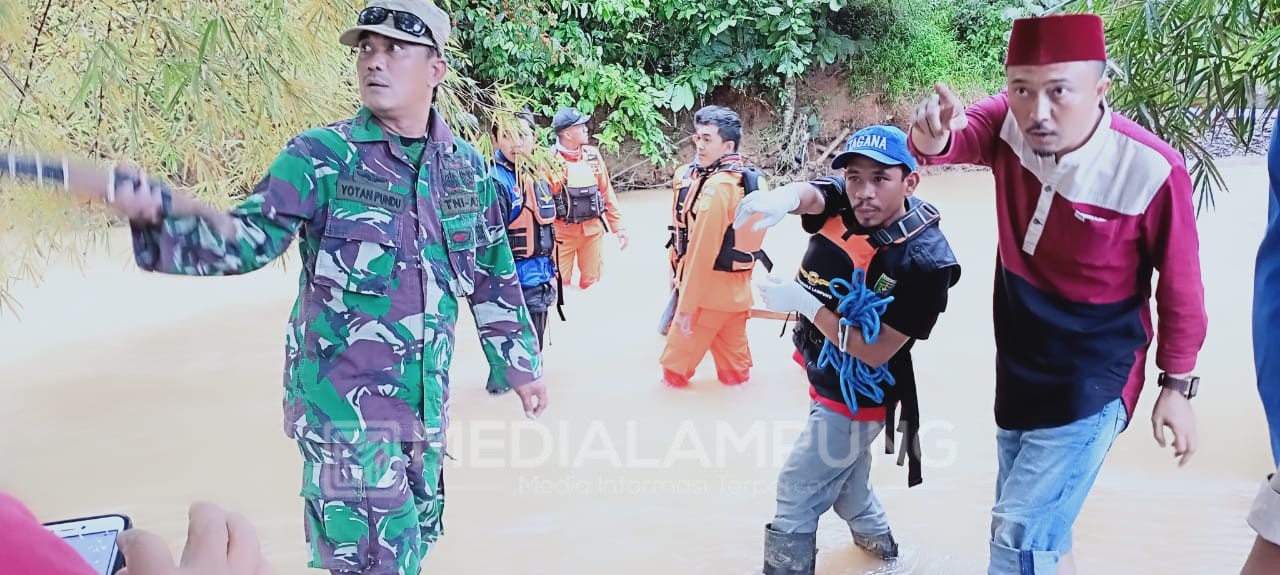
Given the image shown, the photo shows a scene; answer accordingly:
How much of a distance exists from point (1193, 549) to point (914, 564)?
2.62ft

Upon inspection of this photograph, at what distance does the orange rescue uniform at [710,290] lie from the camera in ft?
11.9

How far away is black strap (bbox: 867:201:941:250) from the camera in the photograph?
199 centimetres

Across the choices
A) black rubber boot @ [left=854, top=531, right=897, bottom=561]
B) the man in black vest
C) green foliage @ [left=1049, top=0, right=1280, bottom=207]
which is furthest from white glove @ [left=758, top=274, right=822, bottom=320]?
green foliage @ [left=1049, top=0, right=1280, bottom=207]

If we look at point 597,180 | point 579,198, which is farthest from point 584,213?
point 597,180

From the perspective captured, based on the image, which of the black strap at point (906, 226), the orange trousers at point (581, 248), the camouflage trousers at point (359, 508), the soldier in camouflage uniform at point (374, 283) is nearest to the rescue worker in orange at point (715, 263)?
the orange trousers at point (581, 248)

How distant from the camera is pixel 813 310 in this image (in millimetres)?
2023

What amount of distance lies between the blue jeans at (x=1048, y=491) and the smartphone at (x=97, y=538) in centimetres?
147

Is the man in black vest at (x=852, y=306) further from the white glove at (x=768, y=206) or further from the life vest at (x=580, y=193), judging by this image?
the life vest at (x=580, y=193)

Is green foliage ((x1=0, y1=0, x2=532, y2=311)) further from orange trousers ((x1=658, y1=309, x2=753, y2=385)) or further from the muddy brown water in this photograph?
orange trousers ((x1=658, y1=309, x2=753, y2=385))

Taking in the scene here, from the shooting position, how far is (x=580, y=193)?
429cm

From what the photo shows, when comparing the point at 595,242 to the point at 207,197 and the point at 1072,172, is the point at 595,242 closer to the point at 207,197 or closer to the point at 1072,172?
the point at 207,197

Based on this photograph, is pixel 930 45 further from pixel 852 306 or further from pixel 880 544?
pixel 852 306

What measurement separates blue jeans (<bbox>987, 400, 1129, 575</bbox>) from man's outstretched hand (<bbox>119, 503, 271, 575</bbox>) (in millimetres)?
1480

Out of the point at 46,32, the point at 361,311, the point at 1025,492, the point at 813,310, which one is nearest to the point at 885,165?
the point at 813,310
